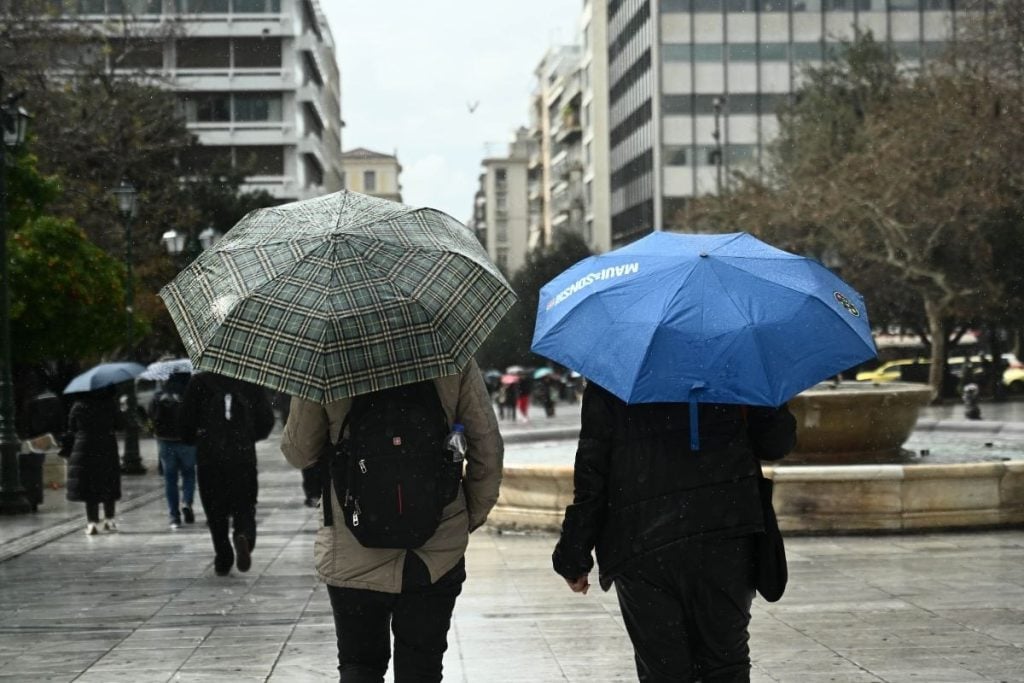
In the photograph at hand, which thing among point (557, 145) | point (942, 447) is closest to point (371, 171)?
point (557, 145)

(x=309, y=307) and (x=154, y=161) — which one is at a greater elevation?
(x=154, y=161)

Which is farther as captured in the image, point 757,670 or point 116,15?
point 116,15

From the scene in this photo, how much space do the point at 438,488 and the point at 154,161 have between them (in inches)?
1985

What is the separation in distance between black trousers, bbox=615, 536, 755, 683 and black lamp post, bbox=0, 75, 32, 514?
14.4m

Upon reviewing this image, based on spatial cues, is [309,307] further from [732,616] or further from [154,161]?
[154,161]

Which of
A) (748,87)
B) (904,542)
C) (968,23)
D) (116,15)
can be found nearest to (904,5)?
(748,87)

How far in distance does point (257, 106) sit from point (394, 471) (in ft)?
264

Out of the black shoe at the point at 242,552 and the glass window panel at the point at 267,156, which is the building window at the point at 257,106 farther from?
the black shoe at the point at 242,552

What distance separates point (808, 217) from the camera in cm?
4244

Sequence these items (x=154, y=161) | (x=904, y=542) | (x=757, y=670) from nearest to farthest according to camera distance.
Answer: (x=757, y=670) → (x=904, y=542) → (x=154, y=161)

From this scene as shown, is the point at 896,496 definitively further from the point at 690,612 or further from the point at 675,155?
the point at 675,155

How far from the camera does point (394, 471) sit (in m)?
4.88

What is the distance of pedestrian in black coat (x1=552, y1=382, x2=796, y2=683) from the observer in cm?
482

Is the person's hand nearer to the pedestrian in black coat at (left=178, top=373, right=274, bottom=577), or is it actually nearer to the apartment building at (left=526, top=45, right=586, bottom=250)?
the pedestrian in black coat at (left=178, top=373, right=274, bottom=577)
